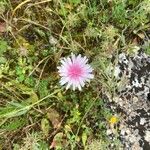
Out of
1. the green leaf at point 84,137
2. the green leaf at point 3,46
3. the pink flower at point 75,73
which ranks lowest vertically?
the green leaf at point 84,137

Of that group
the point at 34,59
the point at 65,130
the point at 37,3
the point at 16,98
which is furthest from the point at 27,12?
the point at 65,130

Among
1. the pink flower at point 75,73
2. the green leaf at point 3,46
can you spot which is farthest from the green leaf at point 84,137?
the green leaf at point 3,46

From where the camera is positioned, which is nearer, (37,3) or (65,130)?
(65,130)

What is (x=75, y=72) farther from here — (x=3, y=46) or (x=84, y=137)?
(x=3, y=46)

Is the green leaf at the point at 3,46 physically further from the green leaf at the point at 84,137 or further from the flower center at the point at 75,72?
the green leaf at the point at 84,137

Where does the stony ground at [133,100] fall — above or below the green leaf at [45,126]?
above

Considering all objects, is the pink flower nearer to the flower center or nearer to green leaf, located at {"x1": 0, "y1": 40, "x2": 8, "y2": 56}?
the flower center

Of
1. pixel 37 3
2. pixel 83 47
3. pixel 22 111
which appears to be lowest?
pixel 22 111

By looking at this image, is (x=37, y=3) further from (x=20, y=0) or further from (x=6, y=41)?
(x=6, y=41)
